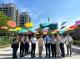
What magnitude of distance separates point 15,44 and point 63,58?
138 inches

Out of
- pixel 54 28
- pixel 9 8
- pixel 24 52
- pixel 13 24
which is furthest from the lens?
pixel 9 8

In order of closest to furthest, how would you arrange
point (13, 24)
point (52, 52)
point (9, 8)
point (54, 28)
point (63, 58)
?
1. point (63, 58)
2. point (52, 52)
3. point (54, 28)
4. point (13, 24)
5. point (9, 8)

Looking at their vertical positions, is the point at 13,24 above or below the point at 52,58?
above

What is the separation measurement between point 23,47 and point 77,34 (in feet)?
160

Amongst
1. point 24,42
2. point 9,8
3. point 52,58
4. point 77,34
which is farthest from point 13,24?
point 9,8

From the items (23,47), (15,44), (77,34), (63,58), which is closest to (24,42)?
(23,47)

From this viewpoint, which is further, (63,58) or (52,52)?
(52,52)

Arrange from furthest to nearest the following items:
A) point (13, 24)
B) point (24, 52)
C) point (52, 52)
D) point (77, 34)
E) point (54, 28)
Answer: point (77, 34)
point (13, 24)
point (54, 28)
point (24, 52)
point (52, 52)

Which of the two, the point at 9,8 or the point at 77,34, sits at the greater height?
the point at 9,8

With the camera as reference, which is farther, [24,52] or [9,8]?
[9,8]

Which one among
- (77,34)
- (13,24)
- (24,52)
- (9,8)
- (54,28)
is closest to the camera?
(24,52)

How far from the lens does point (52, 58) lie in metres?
22.5

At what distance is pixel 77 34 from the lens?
237 ft

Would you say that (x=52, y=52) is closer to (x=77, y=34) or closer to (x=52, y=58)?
(x=52, y=58)
